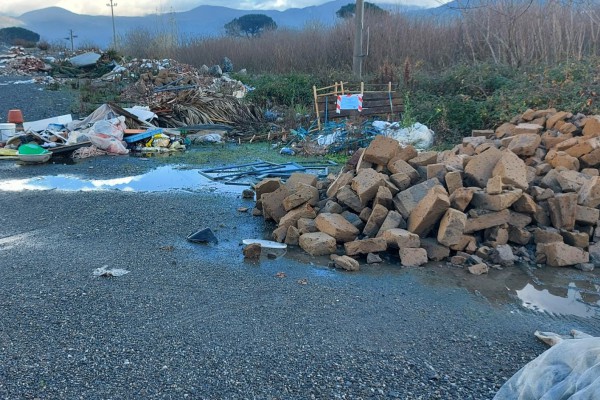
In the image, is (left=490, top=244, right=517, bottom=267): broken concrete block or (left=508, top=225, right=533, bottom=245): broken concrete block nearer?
(left=490, top=244, right=517, bottom=267): broken concrete block

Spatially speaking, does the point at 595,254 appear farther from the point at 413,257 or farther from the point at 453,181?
the point at 413,257

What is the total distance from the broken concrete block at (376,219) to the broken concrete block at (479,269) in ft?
3.79

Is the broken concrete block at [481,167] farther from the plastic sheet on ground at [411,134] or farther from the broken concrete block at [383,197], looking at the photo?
the plastic sheet on ground at [411,134]

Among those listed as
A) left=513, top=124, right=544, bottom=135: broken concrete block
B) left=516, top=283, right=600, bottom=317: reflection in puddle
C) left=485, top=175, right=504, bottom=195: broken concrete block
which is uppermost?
left=513, top=124, right=544, bottom=135: broken concrete block

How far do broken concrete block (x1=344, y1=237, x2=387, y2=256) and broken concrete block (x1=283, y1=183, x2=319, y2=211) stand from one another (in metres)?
1.20

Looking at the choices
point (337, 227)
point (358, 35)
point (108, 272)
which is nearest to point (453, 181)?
point (337, 227)

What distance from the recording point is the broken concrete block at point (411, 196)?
5996 mm

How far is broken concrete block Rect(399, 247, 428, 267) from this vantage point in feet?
17.9

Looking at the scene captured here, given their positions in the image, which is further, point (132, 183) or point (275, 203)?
point (132, 183)

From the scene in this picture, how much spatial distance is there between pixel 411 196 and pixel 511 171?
123 centimetres

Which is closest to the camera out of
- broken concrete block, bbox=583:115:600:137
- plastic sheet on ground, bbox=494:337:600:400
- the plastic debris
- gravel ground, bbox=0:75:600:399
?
plastic sheet on ground, bbox=494:337:600:400

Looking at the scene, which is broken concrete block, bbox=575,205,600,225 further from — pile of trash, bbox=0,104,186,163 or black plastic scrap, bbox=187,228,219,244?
pile of trash, bbox=0,104,186,163

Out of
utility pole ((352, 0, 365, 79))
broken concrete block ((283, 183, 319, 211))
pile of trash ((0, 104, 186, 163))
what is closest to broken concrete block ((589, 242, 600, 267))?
broken concrete block ((283, 183, 319, 211))

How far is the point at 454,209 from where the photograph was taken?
5660 mm
